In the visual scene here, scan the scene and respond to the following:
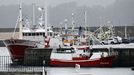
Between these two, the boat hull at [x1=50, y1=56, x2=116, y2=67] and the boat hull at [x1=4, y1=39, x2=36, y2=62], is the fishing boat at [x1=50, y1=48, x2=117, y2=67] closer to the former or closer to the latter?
the boat hull at [x1=50, y1=56, x2=116, y2=67]

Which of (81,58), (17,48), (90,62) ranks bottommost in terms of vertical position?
(90,62)

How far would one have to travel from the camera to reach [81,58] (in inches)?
2183

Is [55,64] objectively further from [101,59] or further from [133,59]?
[133,59]

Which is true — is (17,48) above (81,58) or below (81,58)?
above

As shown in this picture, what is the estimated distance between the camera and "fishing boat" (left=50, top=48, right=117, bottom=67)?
181ft

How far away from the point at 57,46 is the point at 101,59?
24.8 ft

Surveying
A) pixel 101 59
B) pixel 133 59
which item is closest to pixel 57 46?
pixel 101 59

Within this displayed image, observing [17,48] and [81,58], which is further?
[17,48]

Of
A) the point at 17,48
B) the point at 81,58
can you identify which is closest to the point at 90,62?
the point at 81,58

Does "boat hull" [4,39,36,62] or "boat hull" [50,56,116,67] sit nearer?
"boat hull" [50,56,116,67]

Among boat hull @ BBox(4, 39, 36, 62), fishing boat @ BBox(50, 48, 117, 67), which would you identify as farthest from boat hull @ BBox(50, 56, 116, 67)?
boat hull @ BBox(4, 39, 36, 62)

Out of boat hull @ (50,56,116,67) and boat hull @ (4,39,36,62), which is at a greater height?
boat hull @ (4,39,36,62)

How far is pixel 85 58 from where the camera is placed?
182 feet

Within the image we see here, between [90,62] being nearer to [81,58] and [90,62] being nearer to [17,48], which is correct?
[81,58]
